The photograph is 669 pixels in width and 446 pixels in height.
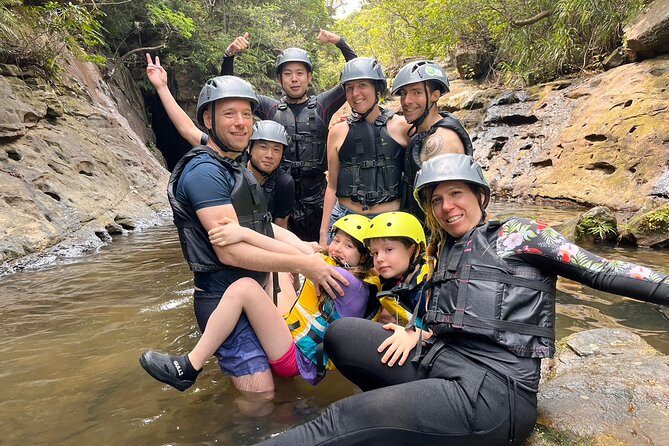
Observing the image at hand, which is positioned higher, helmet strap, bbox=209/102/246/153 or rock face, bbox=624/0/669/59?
rock face, bbox=624/0/669/59

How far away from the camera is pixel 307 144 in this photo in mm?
5250

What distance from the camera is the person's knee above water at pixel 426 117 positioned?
3.76 m

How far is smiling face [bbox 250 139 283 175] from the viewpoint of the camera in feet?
14.9

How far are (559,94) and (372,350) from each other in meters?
12.9

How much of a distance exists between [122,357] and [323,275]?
2.00 metres

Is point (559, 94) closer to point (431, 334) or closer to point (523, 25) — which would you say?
point (523, 25)

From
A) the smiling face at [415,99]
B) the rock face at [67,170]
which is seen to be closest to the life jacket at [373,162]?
the smiling face at [415,99]

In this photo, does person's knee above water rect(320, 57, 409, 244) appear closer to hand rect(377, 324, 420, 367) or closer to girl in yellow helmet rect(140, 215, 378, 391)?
girl in yellow helmet rect(140, 215, 378, 391)

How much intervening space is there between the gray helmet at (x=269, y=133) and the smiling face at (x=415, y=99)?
1.30 metres

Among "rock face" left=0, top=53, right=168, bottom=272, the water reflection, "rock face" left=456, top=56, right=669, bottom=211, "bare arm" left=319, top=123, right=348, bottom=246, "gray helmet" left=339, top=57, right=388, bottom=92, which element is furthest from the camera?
"rock face" left=456, top=56, right=669, bottom=211

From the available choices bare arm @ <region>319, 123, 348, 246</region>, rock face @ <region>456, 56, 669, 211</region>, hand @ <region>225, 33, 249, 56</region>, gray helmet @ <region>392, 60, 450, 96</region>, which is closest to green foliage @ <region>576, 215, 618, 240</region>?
rock face @ <region>456, 56, 669, 211</region>

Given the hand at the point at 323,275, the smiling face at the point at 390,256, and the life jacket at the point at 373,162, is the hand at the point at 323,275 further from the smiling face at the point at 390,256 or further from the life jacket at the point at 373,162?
the life jacket at the point at 373,162

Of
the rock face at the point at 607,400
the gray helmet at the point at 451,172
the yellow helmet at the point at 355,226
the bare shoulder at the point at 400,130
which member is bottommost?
the rock face at the point at 607,400

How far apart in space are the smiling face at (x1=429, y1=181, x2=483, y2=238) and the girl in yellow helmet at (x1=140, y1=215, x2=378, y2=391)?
36.9 inches
